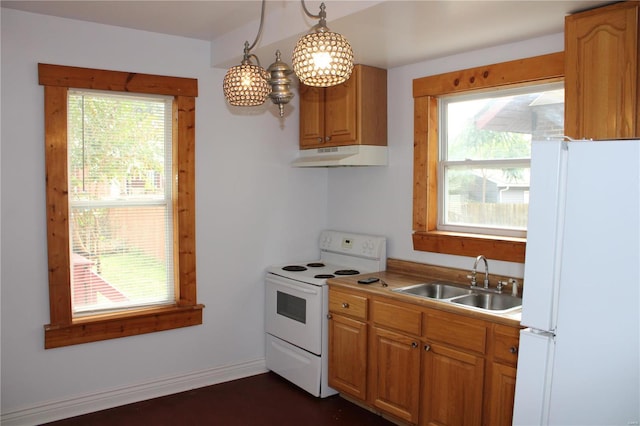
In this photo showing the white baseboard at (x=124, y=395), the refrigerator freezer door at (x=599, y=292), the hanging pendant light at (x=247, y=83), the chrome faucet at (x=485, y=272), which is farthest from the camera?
the white baseboard at (x=124, y=395)

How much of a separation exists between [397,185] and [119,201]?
192cm

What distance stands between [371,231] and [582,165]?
2.63 metres

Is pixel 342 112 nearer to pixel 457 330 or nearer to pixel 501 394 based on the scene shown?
pixel 457 330

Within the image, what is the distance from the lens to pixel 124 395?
12.0 ft

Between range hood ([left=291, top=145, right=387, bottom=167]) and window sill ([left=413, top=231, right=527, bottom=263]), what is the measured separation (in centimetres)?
60

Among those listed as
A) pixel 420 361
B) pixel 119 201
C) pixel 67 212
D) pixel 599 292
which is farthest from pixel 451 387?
pixel 67 212

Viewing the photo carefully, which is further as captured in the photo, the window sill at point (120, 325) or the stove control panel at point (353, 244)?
the stove control panel at point (353, 244)

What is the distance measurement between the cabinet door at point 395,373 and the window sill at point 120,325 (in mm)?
1360

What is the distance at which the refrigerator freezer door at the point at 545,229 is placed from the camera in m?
1.61

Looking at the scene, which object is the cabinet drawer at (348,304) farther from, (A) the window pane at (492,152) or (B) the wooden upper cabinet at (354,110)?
(B) the wooden upper cabinet at (354,110)

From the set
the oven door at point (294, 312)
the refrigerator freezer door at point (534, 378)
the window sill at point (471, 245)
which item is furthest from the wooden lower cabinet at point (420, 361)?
the refrigerator freezer door at point (534, 378)

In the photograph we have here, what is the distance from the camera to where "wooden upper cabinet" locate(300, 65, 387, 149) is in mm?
3811

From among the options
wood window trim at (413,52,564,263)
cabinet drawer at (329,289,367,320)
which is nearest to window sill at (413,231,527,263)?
wood window trim at (413,52,564,263)

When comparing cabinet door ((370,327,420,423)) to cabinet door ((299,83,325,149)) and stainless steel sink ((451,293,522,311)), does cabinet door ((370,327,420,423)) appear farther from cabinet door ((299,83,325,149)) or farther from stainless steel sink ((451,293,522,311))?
cabinet door ((299,83,325,149))
